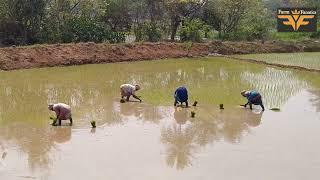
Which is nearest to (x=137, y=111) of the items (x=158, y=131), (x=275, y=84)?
(x=158, y=131)

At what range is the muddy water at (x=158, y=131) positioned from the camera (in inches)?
309

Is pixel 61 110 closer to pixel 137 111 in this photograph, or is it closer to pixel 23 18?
pixel 137 111

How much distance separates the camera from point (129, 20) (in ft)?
97.9

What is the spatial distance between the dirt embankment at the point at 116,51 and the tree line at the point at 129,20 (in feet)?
6.67

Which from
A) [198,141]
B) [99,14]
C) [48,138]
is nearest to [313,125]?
[198,141]

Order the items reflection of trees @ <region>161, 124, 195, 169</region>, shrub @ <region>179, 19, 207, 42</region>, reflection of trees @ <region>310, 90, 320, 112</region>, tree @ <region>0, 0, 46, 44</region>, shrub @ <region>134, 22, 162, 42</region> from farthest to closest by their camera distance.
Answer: shrub @ <region>134, 22, 162, 42</region> → shrub @ <region>179, 19, 207, 42</region> → tree @ <region>0, 0, 46, 44</region> → reflection of trees @ <region>310, 90, 320, 112</region> → reflection of trees @ <region>161, 124, 195, 169</region>

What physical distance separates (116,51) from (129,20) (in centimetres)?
697

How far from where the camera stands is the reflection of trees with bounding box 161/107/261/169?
8.79 meters

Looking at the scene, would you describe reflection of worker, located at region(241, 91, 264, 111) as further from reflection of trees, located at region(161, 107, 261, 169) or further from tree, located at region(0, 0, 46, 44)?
tree, located at region(0, 0, 46, 44)

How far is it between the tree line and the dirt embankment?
2033mm

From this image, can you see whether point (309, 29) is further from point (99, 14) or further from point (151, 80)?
point (151, 80)

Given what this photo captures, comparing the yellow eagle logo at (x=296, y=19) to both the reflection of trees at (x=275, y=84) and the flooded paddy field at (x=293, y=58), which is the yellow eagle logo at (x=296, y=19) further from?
the reflection of trees at (x=275, y=84)

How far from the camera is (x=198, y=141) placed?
31.4 ft
